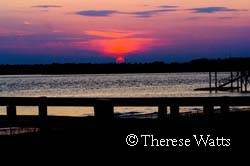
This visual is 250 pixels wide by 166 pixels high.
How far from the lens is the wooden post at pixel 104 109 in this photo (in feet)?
38.3

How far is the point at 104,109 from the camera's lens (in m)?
11.7

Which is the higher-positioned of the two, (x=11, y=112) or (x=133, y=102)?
(x=133, y=102)

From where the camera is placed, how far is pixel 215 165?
33.6 ft

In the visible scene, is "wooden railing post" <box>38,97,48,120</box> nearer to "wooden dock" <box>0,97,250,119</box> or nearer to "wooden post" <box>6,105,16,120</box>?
"wooden dock" <box>0,97,250,119</box>

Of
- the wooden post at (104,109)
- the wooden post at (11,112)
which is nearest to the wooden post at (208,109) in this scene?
the wooden post at (104,109)

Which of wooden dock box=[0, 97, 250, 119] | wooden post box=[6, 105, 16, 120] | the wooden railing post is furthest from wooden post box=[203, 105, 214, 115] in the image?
wooden post box=[6, 105, 16, 120]

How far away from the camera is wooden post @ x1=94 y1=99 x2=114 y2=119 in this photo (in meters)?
11.7

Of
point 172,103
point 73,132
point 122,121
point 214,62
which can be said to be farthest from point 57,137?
point 214,62

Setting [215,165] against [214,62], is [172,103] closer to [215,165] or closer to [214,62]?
[215,165]

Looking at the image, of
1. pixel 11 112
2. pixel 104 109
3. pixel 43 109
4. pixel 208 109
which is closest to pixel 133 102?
pixel 104 109

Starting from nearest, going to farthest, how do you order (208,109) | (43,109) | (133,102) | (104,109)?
(104,109) → (43,109) → (208,109) → (133,102)

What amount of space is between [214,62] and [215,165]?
84.8 meters

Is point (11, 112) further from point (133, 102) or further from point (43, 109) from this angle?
point (133, 102)

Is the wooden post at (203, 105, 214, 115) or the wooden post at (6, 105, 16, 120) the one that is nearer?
the wooden post at (203, 105, 214, 115)
